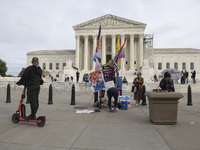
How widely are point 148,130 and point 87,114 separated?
9.48ft

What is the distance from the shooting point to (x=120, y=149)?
3.38 m

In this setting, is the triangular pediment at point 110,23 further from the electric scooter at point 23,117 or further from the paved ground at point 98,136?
the electric scooter at point 23,117

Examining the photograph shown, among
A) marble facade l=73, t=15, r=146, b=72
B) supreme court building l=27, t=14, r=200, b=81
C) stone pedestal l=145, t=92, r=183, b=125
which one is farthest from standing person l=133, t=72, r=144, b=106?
marble facade l=73, t=15, r=146, b=72

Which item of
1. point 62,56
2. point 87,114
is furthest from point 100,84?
point 62,56

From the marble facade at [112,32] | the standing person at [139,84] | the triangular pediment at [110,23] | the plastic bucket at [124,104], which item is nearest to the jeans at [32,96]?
the plastic bucket at [124,104]

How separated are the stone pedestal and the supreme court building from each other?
3246 cm

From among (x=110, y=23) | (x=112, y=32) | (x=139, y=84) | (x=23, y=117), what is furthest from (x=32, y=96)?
(x=110, y=23)

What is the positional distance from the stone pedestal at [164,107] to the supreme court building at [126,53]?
107ft

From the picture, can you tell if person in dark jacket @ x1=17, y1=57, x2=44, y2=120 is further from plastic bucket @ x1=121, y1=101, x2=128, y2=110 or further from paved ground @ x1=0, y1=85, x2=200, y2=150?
plastic bucket @ x1=121, y1=101, x2=128, y2=110

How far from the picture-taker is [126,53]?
52.5m

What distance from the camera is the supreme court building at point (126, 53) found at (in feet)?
153

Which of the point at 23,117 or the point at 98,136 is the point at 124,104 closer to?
the point at 98,136

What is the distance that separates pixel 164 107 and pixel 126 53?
48.3 metres

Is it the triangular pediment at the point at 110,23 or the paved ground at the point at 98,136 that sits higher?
the triangular pediment at the point at 110,23
